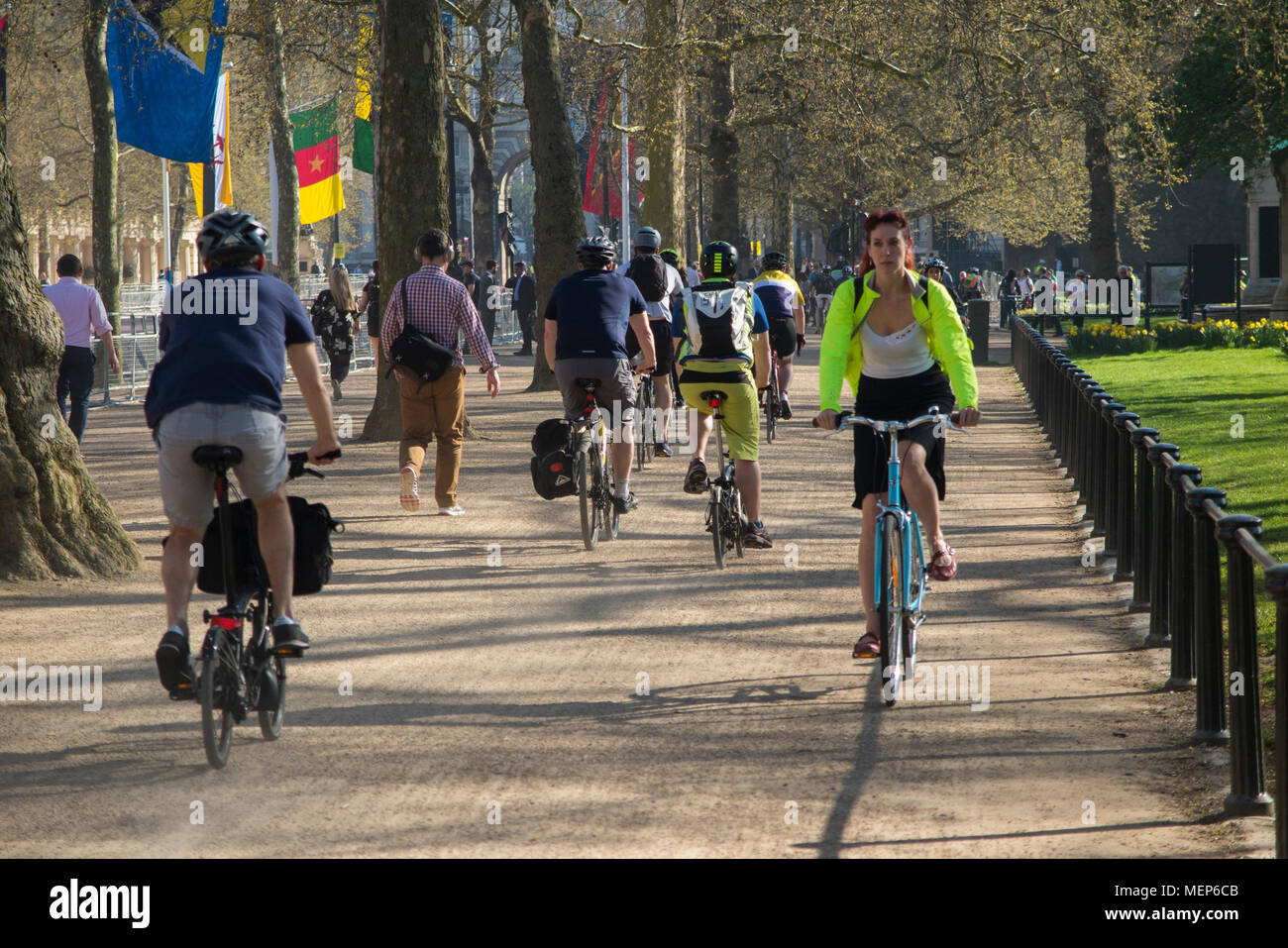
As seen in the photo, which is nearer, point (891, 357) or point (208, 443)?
point (208, 443)

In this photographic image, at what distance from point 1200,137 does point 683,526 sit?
856 inches

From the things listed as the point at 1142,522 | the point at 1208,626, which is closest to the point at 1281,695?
the point at 1208,626

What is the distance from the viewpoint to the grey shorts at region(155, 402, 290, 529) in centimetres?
552

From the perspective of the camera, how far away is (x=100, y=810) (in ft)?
17.2

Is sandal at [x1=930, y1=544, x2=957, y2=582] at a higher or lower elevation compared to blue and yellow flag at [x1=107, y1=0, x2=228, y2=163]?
lower

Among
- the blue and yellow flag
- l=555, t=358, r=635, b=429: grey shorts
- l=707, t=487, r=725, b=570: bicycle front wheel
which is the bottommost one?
l=707, t=487, r=725, b=570: bicycle front wheel

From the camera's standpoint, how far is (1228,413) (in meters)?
17.8

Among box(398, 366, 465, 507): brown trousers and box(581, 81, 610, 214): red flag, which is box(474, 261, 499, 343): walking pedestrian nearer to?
box(581, 81, 610, 214): red flag

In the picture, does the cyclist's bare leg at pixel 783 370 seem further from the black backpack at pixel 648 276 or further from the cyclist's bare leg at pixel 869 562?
the cyclist's bare leg at pixel 869 562

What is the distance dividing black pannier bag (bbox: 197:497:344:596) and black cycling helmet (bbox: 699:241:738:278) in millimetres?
4673

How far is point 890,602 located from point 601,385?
4403mm

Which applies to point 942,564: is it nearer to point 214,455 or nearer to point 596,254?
point 214,455

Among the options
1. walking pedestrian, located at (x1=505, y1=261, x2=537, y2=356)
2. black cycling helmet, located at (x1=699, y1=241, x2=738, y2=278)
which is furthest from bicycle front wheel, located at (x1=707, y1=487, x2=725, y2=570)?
walking pedestrian, located at (x1=505, y1=261, x2=537, y2=356)

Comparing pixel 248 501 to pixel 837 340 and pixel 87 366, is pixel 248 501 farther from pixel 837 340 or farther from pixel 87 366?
pixel 87 366
